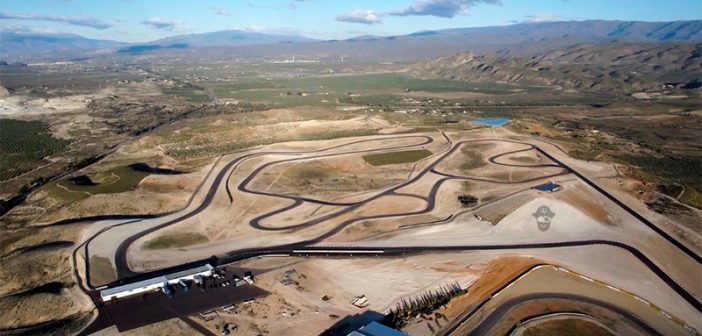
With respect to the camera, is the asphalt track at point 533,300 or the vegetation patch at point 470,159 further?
the vegetation patch at point 470,159

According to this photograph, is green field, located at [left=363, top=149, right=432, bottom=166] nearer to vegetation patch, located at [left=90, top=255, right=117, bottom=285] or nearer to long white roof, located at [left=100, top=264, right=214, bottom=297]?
long white roof, located at [left=100, top=264, right=214, bottom=297]

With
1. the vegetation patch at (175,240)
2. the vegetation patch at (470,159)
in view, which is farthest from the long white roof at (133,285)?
the vegetation patch at (470,159)

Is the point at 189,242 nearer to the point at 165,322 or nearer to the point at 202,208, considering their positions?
the point at 202,208

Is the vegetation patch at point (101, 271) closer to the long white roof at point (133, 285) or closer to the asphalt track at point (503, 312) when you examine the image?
the long white roof at point (133, 285)

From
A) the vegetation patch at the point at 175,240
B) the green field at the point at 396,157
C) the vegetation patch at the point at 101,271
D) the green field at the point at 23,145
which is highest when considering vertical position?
the green field at the point at 396,157

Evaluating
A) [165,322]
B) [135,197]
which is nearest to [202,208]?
[135,197]

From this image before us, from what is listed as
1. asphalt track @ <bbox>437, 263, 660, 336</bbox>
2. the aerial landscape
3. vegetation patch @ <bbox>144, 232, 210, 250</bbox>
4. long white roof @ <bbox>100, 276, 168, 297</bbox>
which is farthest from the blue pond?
long white roof @ <bbox>100, 276, 168, 297</bbox>
